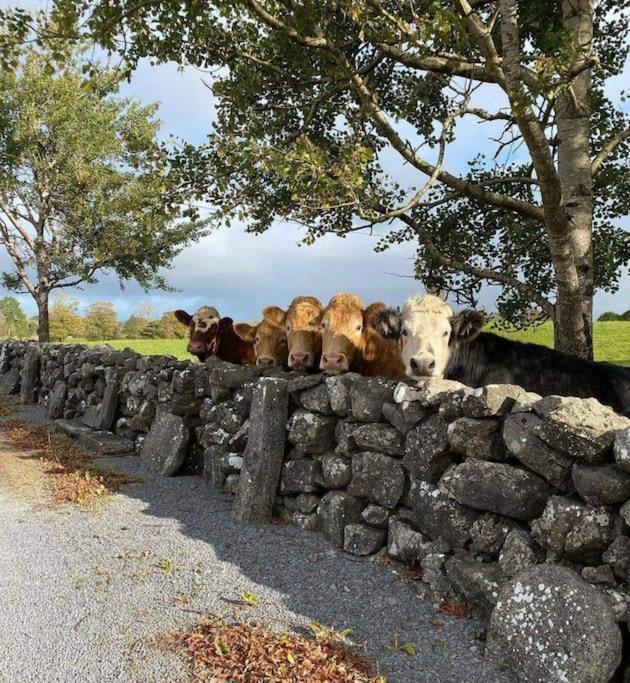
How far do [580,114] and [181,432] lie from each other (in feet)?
23.1

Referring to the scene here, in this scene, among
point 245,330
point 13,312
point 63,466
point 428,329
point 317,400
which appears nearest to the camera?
point 428,329

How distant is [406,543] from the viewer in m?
5.09

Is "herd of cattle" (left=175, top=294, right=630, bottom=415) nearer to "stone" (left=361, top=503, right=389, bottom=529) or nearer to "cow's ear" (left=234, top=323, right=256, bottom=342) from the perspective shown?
"stone" (left=361, top=503, right=389, bottom=529)

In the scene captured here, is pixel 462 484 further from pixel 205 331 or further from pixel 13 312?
pixel 13 312

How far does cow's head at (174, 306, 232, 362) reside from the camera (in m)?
10.7

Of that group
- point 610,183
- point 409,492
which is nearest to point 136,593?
point 409,492

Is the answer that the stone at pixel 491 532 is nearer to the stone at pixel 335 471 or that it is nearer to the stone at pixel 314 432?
the stone at pixel 335 471

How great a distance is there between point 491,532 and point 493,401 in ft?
3.14

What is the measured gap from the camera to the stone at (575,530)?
365 cm

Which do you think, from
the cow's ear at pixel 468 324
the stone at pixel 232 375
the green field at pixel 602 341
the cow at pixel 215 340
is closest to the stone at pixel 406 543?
the cow's ear at pixel 468 324

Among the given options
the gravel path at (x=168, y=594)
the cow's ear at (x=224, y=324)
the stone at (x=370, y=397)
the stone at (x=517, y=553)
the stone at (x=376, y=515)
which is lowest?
the gravel path at (x=168, y=594)

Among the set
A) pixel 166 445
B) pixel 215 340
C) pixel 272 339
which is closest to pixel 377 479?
pixel 272 339

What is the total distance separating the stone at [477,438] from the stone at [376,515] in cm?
116

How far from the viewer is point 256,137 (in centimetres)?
843
